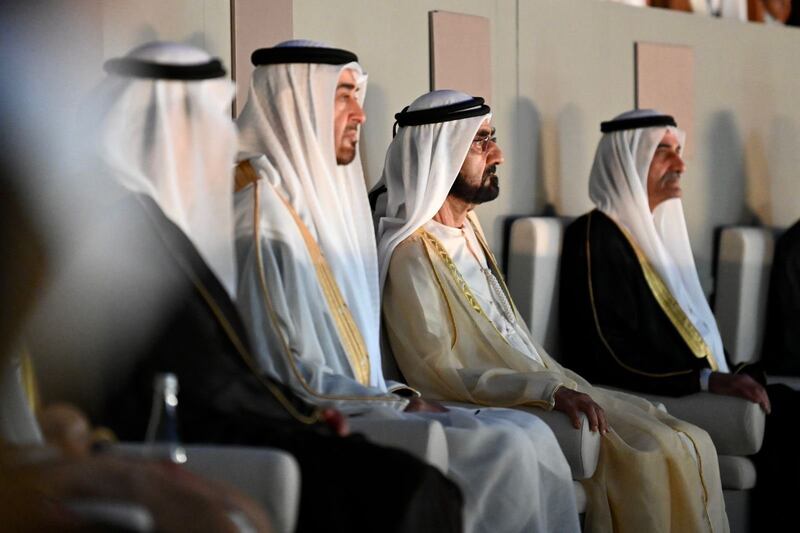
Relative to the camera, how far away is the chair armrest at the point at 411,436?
12.6 ft

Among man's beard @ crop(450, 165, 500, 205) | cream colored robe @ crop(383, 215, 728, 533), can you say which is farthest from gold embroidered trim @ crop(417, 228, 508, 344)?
man's beard @ crop(450, 165, 500, 205)

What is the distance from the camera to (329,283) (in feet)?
15.1

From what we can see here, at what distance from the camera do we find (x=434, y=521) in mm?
3453

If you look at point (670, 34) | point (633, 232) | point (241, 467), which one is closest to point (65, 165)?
point (241, 467)

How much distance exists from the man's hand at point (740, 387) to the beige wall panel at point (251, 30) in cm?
215

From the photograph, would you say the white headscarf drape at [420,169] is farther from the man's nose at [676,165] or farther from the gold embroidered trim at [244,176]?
the man's nose at [676,165]

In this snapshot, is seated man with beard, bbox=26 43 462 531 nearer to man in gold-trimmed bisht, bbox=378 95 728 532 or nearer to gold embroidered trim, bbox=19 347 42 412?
gold embroidered trim, bbox=19 347 42 412

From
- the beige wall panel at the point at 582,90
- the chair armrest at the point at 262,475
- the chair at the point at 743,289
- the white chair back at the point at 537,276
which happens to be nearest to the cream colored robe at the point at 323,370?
the chair armrest at the point at 262,475

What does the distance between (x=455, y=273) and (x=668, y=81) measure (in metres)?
2.81

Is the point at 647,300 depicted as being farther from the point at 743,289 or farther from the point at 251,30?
the point at 251,30

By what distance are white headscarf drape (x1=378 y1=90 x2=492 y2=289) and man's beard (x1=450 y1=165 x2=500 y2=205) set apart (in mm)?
104

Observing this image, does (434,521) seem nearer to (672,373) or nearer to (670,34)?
(672,373)

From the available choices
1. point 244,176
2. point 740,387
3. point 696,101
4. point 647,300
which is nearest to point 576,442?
point 740,387

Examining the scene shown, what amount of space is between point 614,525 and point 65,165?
2.34 metres
